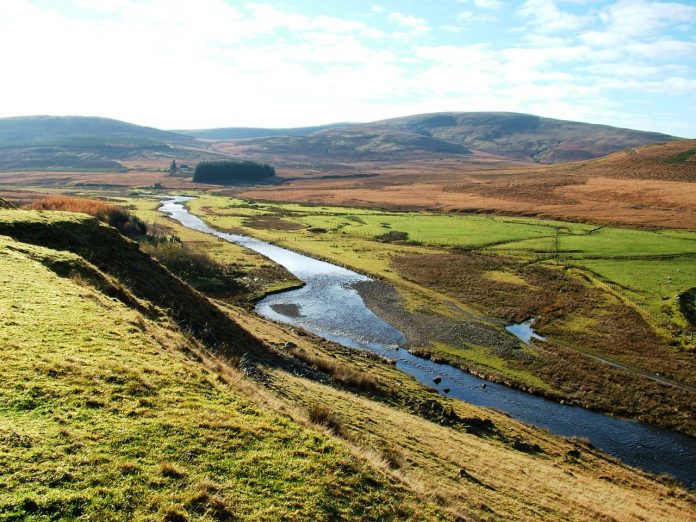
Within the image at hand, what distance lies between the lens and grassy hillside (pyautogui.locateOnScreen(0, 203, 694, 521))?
11.2 meters

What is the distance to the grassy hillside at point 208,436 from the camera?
1125 cm

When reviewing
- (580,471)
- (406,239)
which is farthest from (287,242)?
(580,471)

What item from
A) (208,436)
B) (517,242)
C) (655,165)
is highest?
(655,165)

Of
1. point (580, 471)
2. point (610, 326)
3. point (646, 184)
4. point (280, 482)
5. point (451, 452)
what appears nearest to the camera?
point (280, 482)

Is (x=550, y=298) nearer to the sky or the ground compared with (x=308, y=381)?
nearer to the ground

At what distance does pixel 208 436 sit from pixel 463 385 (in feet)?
92.8

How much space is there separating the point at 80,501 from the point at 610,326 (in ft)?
166

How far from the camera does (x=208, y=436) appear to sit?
13.7 m

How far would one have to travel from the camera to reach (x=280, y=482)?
12.6 m

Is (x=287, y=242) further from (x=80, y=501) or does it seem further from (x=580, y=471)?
(x=80, y=501)

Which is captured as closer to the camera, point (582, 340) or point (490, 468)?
point (490, 468)

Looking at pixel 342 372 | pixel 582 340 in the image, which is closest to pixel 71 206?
→ pixel 342 372

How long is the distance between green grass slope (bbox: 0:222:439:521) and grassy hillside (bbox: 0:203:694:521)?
48 mm

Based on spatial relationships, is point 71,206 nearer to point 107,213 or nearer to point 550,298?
point 107,213
